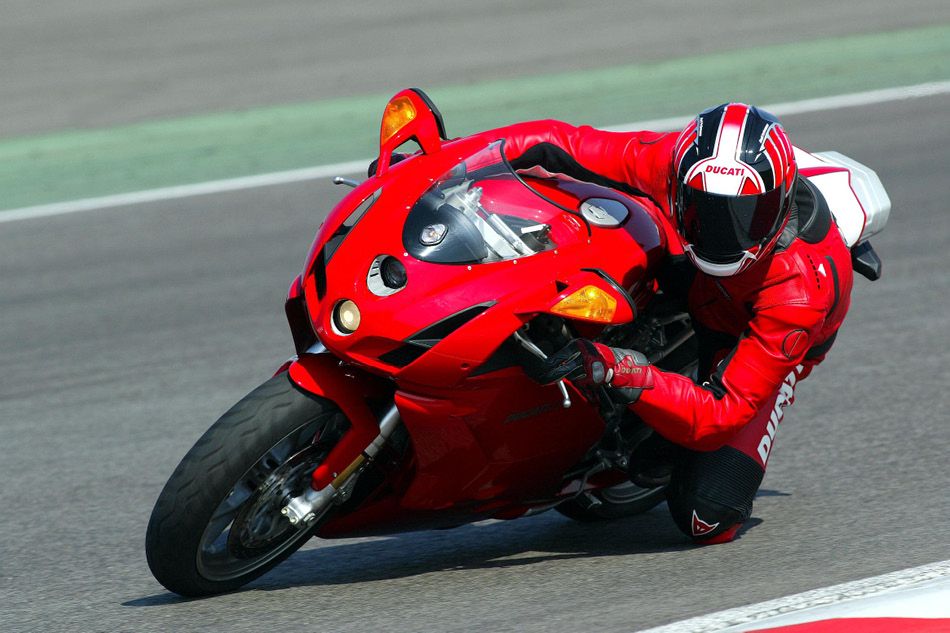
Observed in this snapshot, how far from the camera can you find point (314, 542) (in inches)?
193

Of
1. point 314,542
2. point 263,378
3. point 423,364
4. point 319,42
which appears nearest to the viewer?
point 423,364

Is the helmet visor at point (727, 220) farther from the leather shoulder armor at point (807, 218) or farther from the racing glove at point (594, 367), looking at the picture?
the racing glove at point (594, 367)

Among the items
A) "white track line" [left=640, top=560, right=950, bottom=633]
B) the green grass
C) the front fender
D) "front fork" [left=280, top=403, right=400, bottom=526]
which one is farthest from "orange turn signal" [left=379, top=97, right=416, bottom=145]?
the green grass

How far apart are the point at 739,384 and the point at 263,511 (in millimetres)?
1451

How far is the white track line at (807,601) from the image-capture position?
148 inches

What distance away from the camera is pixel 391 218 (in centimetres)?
412

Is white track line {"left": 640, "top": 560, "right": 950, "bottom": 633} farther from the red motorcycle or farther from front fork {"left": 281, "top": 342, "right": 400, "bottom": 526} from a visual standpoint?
front fork {"left": 281, "top": 342, "right": 400, "bottom": 526}

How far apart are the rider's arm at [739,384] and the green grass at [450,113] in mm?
6581

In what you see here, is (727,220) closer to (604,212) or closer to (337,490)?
(604,212)

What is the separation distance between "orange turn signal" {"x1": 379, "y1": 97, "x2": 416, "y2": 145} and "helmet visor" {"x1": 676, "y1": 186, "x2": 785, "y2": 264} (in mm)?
889

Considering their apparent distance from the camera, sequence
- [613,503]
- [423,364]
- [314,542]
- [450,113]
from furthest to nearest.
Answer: [450,113], [613,503], [314,542], [423,364]

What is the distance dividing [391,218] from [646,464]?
4.15 ft

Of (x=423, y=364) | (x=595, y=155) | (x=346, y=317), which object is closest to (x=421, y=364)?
(x=423, y=364)

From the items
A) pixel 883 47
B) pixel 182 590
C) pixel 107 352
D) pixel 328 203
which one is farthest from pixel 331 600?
pixel 883 47
